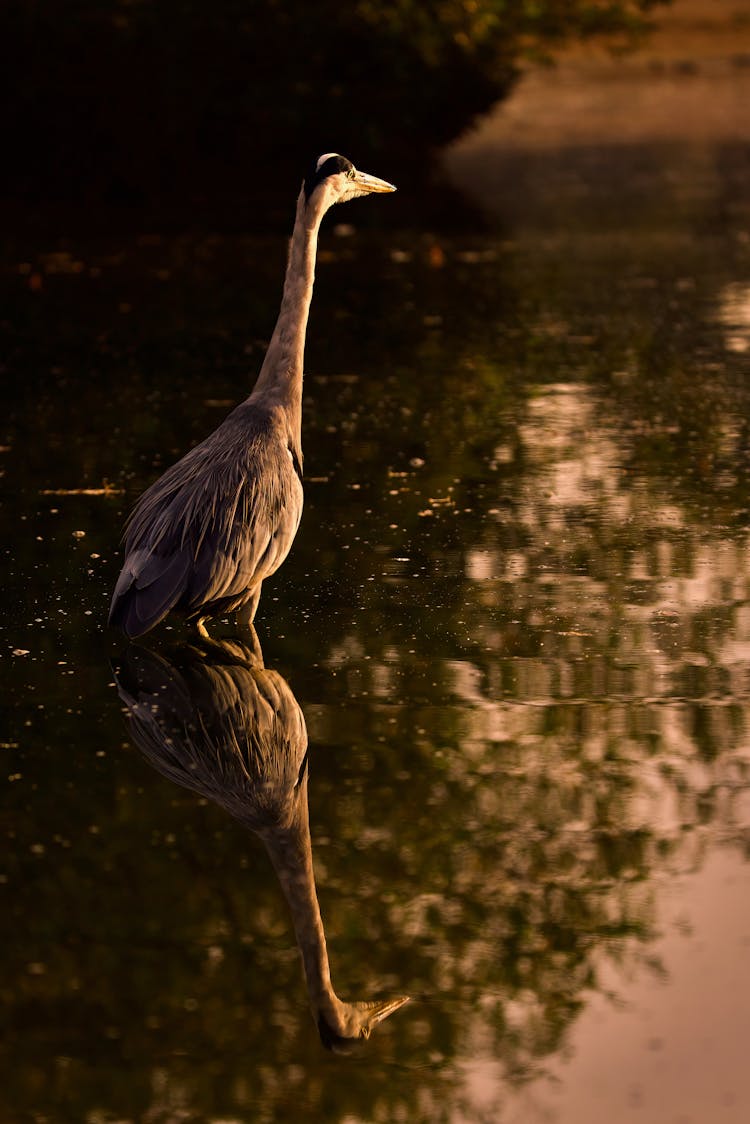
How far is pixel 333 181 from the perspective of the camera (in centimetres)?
885

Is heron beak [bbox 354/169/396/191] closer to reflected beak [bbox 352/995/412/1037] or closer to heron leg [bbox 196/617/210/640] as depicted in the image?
heron leg [bbox 196/617/210/640]

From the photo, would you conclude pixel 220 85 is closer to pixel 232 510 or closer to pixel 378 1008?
pixel 232 510

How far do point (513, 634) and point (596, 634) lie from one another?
1.03 feet

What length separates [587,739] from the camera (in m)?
7.00

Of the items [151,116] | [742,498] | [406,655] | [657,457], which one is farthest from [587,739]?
[151,116]

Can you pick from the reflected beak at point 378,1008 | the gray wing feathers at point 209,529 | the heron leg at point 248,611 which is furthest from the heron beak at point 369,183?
the reflected beak at point 378,1008

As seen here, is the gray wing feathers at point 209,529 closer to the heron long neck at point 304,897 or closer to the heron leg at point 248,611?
the heron leg at point 248,611

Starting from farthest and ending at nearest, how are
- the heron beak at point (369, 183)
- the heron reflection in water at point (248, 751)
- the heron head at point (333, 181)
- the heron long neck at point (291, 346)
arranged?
the heron beak at point (369, 183) < the heron head at point (333, 181) < the heron long neck at point (291, 346) < the heron reflection in water at point (248, 751)

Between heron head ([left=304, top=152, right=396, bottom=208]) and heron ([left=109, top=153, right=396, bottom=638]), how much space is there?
61mm

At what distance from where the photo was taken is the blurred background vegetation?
29328 millimetres

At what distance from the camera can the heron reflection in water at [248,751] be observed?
208 inches

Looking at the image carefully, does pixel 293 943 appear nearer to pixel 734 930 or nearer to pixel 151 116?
pixel 734 930

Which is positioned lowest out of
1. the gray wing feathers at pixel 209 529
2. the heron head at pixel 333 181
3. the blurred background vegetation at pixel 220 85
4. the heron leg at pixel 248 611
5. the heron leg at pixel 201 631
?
the heron leg at pixel 201 631

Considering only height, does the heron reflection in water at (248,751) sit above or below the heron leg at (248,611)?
below
